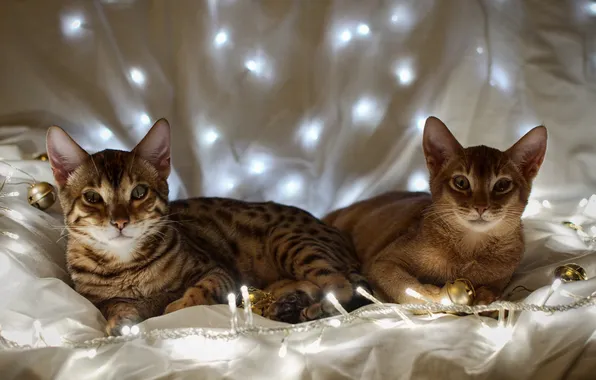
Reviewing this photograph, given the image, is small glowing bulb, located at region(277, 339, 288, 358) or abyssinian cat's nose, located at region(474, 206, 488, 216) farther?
abyssinian cat's nose, located at region(474, 206, 488, 216)

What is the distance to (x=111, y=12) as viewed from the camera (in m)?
2.70

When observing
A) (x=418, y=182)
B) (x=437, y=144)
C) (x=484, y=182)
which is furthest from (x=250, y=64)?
(x=484, y=182)

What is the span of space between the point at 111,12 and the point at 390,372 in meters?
2.04

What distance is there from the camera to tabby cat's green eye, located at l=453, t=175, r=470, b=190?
1983mm

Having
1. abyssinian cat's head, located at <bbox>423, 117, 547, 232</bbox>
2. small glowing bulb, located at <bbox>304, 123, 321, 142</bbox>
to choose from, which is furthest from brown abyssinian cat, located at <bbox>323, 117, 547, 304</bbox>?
small glowing bulb, located at <bbox>304, 123, 321, 142</bbox>

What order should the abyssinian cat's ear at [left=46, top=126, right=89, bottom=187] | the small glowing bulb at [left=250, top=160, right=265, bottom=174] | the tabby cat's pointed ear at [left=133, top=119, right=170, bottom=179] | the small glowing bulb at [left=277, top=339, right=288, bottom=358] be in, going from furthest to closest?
the small glowing bulb at [left=250, top=160, right=265, bottom=174], the tabby cat's pointed ear at [left=133, top=119, right=170, bottom=179], the abyssinian cat's ear at [left=46, top=126, right=89, bottom=187], the small glowing bulb at [left=277, top=339, right=288, bottom=358]

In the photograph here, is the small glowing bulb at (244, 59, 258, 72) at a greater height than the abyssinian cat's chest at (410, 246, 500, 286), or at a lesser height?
greater

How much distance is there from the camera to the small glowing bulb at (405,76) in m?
2.77

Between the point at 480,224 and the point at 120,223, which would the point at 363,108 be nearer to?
the point at 480,224

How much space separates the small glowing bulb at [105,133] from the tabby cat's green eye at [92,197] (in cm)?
81

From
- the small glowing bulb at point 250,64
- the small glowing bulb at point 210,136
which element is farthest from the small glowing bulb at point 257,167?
the small glowing bulb at point 250,64

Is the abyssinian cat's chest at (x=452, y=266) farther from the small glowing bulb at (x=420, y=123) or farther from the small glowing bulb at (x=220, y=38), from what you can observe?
the small glowing bulb at (x=220, y=38)

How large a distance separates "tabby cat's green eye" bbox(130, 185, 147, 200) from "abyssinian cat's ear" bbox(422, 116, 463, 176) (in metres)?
0.98

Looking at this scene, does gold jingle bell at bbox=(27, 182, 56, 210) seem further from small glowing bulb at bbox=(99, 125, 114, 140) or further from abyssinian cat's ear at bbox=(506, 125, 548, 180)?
abyssinian cat's ear at bbox=(506, 125, 548, 180)
